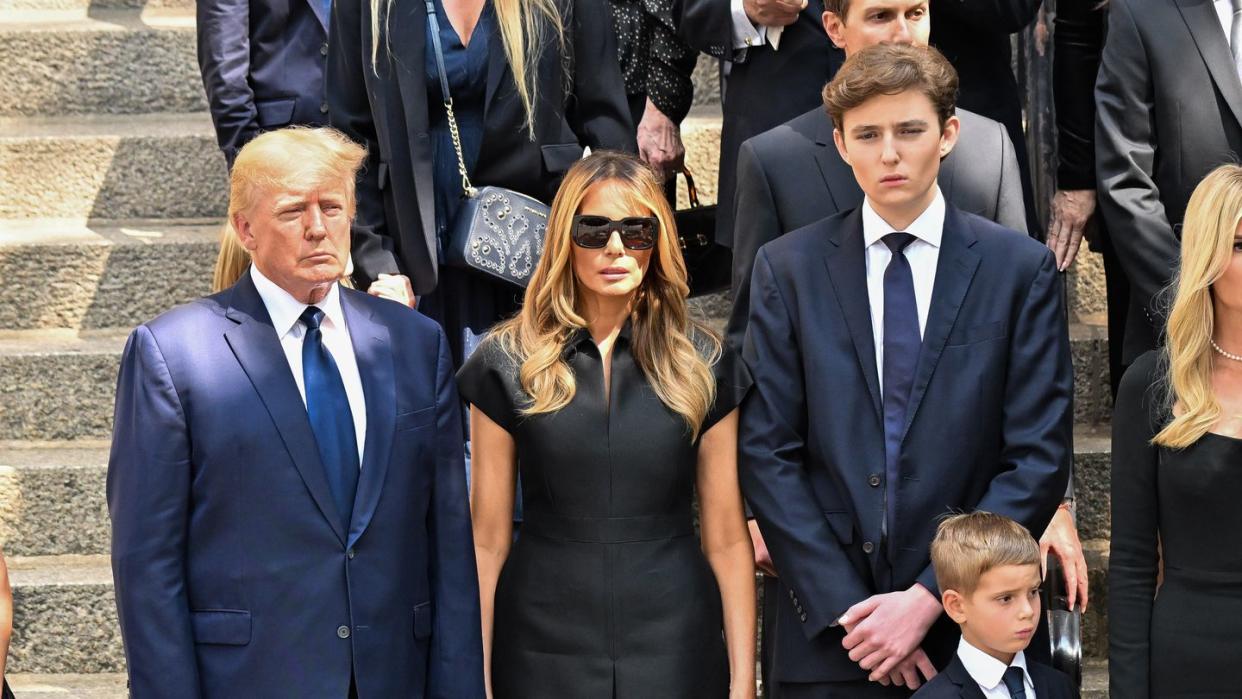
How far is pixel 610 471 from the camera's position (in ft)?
11.9

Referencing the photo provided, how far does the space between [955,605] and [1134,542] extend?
0.41 m

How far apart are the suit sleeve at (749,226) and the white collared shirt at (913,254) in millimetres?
330

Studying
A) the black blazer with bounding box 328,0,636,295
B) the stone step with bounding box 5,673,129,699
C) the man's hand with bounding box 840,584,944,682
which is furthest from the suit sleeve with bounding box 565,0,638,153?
the stone step with bounding box 5,673,129,699

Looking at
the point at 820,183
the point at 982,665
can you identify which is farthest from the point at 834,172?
the point at 982,665

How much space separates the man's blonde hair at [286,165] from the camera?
3.33 meters

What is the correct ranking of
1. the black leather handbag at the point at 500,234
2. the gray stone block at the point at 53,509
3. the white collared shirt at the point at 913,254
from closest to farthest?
the white collared shirt at the point at 913,254, the black leather handbag at the point at 500,234, the gray stone block at the point at 53,509

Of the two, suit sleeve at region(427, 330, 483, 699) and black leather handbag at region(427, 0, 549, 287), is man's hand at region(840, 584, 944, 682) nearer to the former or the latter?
suit sleeve at region(427, 330, 483, 699)

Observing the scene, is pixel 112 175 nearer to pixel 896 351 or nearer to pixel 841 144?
pixel 841 144

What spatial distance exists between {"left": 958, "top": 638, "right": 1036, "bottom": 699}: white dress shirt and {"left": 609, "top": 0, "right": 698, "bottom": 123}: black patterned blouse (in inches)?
89.2

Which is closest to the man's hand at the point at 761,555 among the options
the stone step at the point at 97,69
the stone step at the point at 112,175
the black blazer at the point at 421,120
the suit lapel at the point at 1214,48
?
the black blazer at the point at 421,120

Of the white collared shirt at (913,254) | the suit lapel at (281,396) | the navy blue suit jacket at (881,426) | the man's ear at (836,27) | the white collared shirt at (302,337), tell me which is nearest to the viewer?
the suit lapel at (281,396)

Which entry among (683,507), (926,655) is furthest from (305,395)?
(926,655)

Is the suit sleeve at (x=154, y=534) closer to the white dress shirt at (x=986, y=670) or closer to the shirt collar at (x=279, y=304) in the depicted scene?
the shirt collar at (x=279, y=304)

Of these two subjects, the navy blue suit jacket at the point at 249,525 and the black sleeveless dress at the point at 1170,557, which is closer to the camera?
the navy blue suit jacket at the point at 249,525
